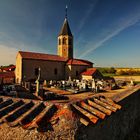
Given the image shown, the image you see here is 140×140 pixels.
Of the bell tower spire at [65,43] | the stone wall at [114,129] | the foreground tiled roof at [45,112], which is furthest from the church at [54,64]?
the foreground tiled roof at [45,112]

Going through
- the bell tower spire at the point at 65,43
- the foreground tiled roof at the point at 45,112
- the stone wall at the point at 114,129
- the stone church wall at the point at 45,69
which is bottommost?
the stone wall at the point at 114,129

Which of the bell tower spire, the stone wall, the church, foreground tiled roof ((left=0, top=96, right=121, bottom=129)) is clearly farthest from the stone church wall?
foreground tiled roof ((left=0, top=96, right=121, bottom=129))

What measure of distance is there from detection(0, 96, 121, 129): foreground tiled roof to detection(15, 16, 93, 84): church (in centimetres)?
2561

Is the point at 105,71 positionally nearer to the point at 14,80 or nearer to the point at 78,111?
the point at 14,80

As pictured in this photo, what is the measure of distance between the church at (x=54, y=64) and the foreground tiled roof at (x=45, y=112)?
25.6 metres

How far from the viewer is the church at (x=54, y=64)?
32.0 m

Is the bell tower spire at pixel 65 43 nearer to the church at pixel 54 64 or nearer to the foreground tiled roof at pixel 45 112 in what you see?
the church at pixel 54 64

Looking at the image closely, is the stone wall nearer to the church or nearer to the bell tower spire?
the church

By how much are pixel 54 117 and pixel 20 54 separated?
28771 millimetres

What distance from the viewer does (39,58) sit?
33.9 m

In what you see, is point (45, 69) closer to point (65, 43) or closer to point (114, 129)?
point (65, 43)

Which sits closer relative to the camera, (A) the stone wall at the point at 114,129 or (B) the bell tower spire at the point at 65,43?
(A) the stone wall at the point at 114,129

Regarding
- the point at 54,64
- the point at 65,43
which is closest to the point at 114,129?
the point at 54,64

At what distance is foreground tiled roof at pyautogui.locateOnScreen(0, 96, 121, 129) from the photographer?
17.2ft
